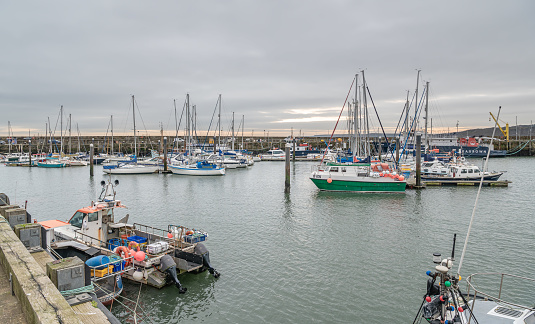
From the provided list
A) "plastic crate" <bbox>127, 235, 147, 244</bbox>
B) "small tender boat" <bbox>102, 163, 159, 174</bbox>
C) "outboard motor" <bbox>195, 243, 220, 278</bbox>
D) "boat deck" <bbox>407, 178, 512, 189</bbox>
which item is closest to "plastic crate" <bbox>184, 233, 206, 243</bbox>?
"outboard motor" <bbox>195, 243, 220, 278</bbox>

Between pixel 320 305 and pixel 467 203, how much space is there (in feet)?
83.7

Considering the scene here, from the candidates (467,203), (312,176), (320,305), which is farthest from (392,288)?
(312,176)

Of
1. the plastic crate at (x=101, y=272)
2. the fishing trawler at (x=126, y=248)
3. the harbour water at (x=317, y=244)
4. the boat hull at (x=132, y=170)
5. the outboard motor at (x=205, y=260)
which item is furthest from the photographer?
the boat hull at (x=132, y=170)

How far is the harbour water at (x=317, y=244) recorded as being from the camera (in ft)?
39.9

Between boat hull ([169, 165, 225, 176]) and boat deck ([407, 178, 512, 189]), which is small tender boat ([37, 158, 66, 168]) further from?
→ boat deck ([407, 178, 512, 189])

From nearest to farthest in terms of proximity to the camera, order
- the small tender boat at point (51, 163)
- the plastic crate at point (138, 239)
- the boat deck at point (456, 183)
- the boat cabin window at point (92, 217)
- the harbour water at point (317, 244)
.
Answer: the harbour water at point (317, 244) → the boat cabin window at point (92, 217) → the plastic crate at point (138, 239) → the boat deck at point (456, 183) → the small tender boat at point (51, 163)

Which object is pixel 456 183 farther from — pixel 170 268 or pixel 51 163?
pixel 51 163

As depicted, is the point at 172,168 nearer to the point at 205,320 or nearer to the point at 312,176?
the point at 312,176

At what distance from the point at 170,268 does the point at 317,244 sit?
926 centimetres

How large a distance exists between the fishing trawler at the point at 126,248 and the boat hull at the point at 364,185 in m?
24.4

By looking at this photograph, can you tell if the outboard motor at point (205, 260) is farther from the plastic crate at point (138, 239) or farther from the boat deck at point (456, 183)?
the boat deck at point (456, 183)

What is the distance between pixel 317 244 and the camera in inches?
761

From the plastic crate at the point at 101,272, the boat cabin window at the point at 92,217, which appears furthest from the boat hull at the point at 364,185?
the plastic crate at the point at 101,272

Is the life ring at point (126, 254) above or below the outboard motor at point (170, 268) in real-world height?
above
